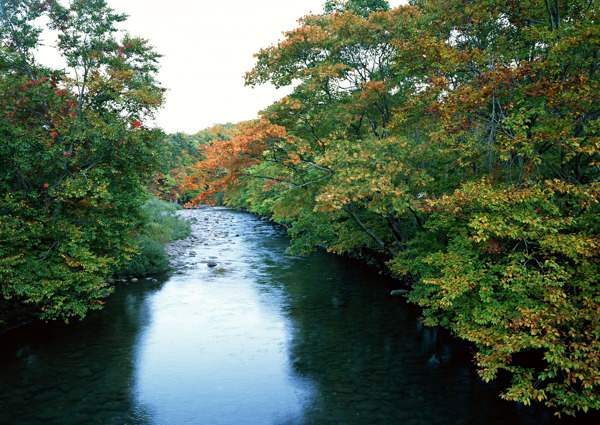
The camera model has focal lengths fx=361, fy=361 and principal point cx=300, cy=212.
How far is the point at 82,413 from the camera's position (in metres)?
8.77

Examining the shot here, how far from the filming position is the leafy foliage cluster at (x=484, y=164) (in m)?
7.95

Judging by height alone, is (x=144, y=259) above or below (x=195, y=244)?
above

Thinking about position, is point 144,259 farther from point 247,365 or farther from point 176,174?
point 176,174

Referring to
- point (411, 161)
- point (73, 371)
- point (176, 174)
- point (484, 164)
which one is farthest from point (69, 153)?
point (176, 174)

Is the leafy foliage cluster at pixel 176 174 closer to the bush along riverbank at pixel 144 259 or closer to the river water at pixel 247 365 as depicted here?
the bush along riverbank at pixel 144 259

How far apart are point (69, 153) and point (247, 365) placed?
31.4ft

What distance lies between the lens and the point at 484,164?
40.7 feet

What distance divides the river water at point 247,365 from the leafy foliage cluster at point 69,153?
6.54 feet

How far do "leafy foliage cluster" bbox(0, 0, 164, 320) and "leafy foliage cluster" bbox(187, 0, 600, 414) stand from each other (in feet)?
13.2

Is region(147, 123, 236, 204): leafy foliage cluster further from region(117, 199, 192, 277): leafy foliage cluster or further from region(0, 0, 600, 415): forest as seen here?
region(0, 0, 600, 415): forest

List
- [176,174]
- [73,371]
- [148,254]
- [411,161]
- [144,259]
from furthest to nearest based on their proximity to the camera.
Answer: [176,174] < [148,254] < [144,259] < [411,161] < [73,371]

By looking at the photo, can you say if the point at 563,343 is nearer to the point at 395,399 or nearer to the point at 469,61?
the point at 395,399

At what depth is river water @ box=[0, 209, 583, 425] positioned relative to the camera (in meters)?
8.88

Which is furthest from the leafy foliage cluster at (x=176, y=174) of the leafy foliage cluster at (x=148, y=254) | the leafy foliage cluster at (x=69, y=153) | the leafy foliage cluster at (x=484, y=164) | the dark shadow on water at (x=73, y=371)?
the dark shadow on water at (x=73, y=371)
